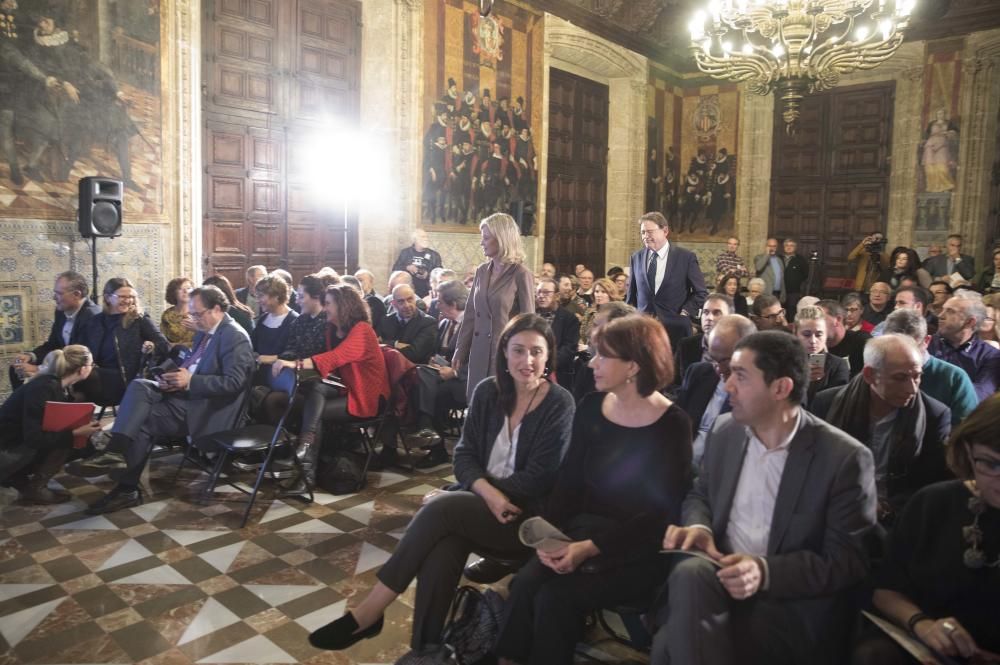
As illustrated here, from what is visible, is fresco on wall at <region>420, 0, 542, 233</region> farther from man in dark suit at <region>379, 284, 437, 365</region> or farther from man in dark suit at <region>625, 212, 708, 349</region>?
man in dark suit at <region>625, 212, 708, 349</region>

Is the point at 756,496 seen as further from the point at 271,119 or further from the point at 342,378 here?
the point at 271,119

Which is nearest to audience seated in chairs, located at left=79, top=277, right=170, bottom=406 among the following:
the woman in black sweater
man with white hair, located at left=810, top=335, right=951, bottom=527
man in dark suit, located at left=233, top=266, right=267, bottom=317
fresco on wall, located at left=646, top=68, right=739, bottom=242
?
man in dark suit, located at left=233, top=266, right=267, bottom=317

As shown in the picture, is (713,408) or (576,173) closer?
(713,408)

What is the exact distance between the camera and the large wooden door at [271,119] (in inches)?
378

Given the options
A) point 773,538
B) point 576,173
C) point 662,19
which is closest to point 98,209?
point 773,538

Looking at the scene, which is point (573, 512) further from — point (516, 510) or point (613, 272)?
point (613, 272)

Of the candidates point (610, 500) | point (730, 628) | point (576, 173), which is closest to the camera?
point (730, 628)

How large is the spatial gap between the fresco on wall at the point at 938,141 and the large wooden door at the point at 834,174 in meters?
0.68

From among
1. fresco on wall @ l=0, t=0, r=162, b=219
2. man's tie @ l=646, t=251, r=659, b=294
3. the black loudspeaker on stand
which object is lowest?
man's tie @ l=646, t=251, r=659, b=294

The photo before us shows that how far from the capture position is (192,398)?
5.05 metres

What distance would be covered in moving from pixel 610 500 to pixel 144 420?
337cm

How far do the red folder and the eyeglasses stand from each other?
484 centimetres

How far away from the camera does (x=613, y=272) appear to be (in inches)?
444

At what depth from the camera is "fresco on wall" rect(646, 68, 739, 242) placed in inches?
655
